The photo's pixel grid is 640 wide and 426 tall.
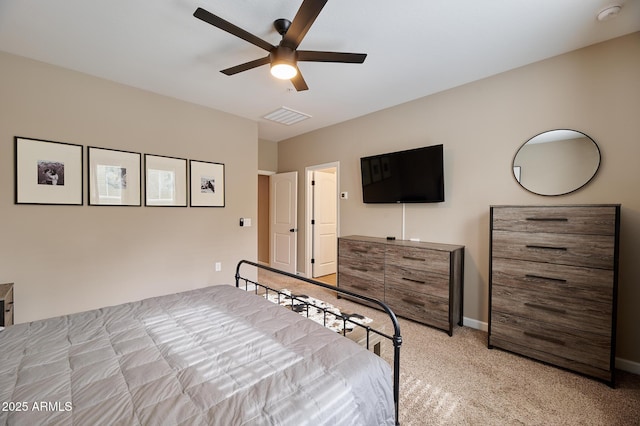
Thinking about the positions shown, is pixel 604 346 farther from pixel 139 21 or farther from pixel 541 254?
pixel 139 21

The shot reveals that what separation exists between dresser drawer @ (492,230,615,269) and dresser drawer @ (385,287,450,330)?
2.66ft

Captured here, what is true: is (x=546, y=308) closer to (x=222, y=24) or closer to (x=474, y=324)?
(x=474, y=324)

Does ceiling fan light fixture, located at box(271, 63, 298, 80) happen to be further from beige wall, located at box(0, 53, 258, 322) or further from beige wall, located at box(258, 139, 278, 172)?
beige wall, located at box(258, 139, 278, 172)

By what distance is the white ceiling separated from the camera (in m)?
1.95

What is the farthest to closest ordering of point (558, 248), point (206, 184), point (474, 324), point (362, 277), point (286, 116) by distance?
1. point (286, 116)
2. point (206, 184)
3. point (362, 277)
4. point (474, 324)
5. point (558, 248)

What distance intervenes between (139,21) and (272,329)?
2.50 metres

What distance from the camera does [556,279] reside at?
2250 mm

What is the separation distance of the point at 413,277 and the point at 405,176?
4.26 feet

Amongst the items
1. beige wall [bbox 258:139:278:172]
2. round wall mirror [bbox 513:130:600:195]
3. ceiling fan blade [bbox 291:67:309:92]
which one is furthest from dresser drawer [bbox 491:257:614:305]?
beige wall [bbox 258:139:278:172]

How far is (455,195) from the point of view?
3.22m

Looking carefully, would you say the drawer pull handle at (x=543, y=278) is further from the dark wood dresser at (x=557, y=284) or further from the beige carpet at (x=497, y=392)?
the beige carpet at (x=497, y=392)

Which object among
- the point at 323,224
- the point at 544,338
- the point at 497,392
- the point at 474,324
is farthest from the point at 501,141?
the point at 323,224

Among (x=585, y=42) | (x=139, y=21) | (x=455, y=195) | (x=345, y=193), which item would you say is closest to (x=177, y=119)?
(x=139, y=21)

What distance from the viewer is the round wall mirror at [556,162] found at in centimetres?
241
